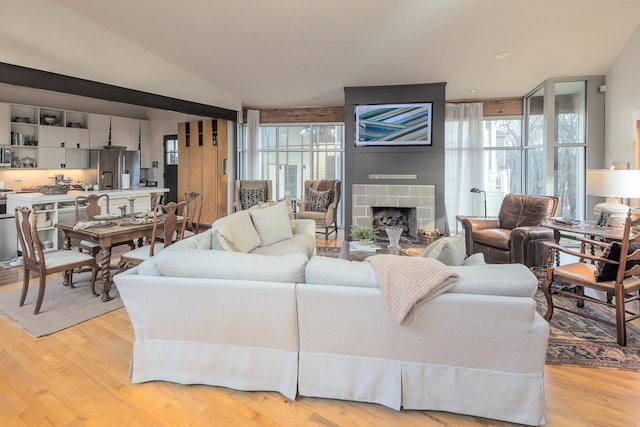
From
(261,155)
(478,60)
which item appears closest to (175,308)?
(478,60)

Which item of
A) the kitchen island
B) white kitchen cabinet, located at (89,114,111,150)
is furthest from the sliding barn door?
the kitchen island

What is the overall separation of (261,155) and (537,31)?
530cm

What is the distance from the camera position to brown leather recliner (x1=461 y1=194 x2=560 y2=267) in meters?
3.77

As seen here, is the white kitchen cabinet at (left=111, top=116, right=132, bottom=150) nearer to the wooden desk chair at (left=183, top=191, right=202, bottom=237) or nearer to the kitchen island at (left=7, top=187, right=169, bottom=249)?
the kitchen island at (left=7, top=187, right=169, bottom=249)

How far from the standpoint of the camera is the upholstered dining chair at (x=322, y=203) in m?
6.06

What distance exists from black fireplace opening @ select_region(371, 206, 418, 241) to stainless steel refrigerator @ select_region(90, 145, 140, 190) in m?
A: 5.37

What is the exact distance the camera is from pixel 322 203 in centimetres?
637

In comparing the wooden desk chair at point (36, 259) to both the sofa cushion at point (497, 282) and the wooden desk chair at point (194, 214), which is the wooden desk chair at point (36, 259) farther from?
the sofa cushion at point (497, 282)

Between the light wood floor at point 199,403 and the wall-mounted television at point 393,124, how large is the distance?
4.26m

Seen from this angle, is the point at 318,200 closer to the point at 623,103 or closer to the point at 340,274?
the point at 623,103

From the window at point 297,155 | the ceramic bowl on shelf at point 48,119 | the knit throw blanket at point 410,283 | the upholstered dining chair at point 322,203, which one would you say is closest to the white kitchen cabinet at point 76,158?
the ceramic bowl on shelf at point 48,119

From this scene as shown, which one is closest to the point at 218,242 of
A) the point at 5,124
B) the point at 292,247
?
the point at 292,247

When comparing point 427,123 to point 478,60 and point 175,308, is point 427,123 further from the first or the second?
point 175,308

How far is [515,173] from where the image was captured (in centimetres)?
655
